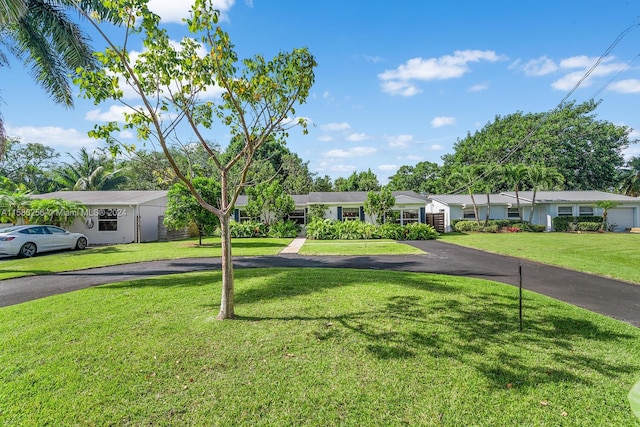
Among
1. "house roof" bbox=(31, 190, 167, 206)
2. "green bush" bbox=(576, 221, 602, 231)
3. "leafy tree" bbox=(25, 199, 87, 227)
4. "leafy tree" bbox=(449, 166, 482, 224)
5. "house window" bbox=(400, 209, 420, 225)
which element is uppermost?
"leafy tree" bbox=(449, 166, 482, 224)

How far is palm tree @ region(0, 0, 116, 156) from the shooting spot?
34.8ft

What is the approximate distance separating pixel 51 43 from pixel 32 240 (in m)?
8.46

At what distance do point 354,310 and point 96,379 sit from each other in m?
3.89

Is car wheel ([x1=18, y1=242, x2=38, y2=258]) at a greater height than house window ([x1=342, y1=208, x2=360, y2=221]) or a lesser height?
lesser

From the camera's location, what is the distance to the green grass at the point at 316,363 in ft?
10.5

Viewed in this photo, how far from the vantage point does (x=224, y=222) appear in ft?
17.8

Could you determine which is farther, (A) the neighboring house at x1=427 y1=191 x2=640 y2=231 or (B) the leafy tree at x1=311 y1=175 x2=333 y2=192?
(B) the leafy tree at x1=311 y1=175 x2=333 y2=192

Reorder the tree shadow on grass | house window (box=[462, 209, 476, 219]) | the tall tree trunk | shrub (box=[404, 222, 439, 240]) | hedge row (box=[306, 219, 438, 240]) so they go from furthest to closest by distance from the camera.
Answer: house window (box=[462, 209, 476, 219])
hedge row (box=[306, 219, 438, 240])
shrub (box=[404, 222, 439, 240])
the tall tree trunk
the tree shadow on grass

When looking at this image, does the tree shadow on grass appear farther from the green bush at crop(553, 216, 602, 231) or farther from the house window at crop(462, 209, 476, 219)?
the green bush at crop(553, 216, 602, 231)

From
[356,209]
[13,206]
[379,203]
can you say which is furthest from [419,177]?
[13,206]

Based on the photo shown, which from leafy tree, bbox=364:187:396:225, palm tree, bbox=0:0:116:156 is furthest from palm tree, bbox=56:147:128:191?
leafy tree, bbox=364:187:396:225

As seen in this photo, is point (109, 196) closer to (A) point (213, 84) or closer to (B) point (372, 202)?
(B) point (372, 202)

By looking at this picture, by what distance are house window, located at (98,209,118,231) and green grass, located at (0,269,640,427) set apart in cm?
1594

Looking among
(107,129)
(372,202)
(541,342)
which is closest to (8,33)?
(107,129)
